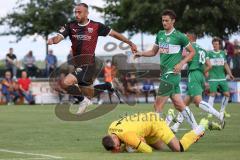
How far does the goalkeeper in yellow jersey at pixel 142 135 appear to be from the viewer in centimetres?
1216

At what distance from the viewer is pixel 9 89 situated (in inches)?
1419

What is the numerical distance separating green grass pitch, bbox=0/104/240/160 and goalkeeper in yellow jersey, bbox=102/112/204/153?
0.16 m

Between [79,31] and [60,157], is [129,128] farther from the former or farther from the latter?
[79,31]

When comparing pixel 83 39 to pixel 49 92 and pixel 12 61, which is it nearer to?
pixel 49 92

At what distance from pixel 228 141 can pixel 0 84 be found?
23.1m

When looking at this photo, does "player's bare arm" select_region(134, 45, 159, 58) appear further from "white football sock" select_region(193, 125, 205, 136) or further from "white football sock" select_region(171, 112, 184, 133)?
"white football sock" select_region(193, 125, 205, 136)

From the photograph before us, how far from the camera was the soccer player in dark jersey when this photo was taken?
674 inches

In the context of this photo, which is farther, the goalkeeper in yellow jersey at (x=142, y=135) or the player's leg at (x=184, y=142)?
the player's leg at (x=184, y=142)

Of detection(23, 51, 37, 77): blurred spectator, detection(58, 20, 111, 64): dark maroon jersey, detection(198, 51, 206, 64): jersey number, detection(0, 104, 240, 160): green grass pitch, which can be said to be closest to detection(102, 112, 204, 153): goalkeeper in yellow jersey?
detection(0, 104, 240, 160): green grass pitch

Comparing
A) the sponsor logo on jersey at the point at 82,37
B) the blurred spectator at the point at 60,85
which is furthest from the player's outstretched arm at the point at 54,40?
the blurred spectator at the point at 60,85

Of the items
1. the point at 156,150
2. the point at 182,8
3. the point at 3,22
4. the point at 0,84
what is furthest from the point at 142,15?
the point at 156,150

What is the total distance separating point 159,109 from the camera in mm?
15344

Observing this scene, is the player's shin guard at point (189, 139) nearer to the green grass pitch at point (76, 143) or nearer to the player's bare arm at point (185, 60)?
the green grass pitch at point (76, 143)

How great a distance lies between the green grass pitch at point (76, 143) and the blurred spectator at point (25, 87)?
14850 millimetres
